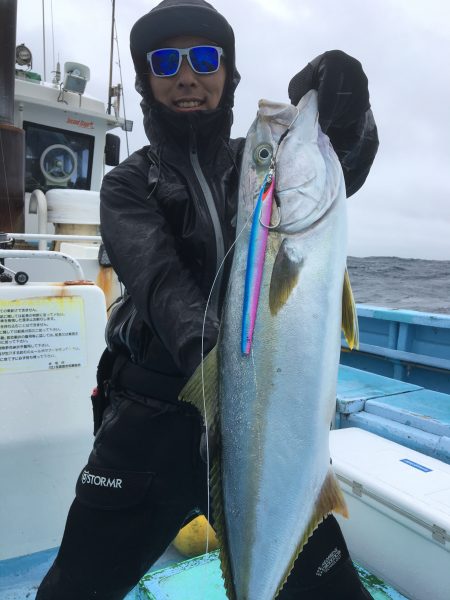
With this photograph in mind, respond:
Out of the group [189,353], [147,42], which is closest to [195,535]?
[189,353]

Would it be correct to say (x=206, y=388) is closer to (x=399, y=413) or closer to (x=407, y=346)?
(x=399, y=413)

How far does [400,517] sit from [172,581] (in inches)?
45.1

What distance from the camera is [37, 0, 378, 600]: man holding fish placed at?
4.93 feet

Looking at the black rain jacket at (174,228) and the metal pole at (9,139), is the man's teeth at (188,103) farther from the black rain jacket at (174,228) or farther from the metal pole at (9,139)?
the metal pole at (9,139)

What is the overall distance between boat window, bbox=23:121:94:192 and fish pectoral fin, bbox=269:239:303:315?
9.09 meters

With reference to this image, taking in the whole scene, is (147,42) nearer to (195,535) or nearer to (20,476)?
(20,476)

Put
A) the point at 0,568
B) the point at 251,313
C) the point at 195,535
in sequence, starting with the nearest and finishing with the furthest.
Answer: the point at 251,313 → the point at 0,568 → the point at 195,535

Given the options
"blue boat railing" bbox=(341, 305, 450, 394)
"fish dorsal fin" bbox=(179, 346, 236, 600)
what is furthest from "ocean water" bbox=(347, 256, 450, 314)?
"fish dorsal fin" bbox=(179, 346, 236, 600)

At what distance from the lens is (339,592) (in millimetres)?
1959

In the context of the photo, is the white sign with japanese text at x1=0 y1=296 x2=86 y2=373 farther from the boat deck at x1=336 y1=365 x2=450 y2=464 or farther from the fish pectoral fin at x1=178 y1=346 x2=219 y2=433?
the boat deck at x1=336 y1=365 x2=450 y2=464

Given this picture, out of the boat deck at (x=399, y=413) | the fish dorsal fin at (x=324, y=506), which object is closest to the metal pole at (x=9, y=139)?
the boat deck at (x=399, y=413)

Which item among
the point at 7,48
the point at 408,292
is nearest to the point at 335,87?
the point at 7,48

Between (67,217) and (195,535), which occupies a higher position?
(67,217)

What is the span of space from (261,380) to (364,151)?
3.34ft
